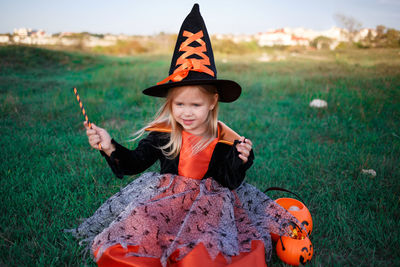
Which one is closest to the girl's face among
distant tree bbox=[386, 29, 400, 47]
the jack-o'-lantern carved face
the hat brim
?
the hat brim

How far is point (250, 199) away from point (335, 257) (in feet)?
2.67

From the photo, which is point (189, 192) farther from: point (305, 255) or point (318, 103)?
point (318, 103)

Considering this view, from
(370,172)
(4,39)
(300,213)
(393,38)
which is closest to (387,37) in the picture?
(393,38)

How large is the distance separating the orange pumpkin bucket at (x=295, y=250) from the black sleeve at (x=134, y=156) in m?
1.32

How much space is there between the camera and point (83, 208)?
2.67 m

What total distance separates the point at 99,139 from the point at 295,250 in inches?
68.3

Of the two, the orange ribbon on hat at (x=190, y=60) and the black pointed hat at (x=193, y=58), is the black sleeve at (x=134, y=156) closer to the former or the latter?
the black pointed hat at (x=193, y=58)

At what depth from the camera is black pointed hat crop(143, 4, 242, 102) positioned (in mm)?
2012

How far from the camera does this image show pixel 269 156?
4.07 m

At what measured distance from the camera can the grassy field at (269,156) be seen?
2.30 meters

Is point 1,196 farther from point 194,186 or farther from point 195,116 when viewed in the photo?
point 195,116

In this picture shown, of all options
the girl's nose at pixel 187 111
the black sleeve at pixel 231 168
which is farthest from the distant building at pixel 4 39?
the black sleeve at pixel 231 168

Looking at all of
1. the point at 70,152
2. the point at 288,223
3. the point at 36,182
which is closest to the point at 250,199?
the point at 288,223

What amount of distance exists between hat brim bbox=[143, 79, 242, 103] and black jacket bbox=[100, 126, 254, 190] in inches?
15.9
